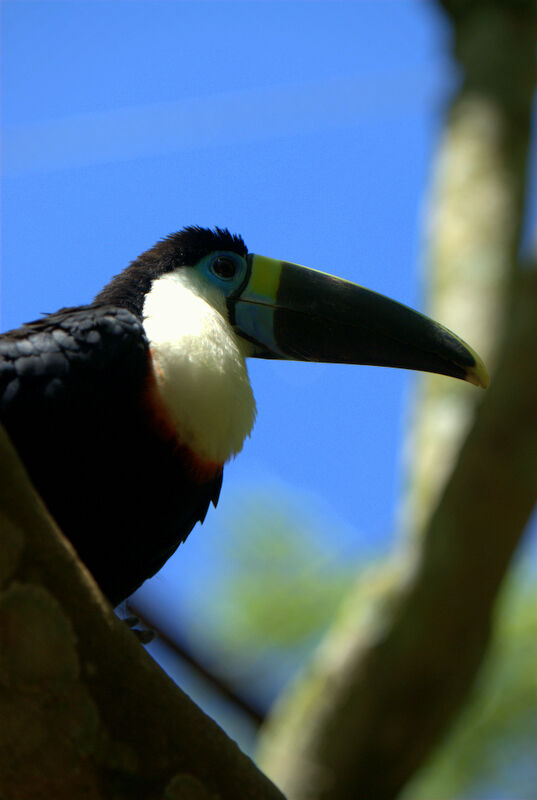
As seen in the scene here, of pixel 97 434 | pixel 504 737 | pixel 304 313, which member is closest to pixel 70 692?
pixel 97 434

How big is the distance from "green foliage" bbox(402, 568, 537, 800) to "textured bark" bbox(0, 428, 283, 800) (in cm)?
640

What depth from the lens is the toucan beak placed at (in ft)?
13.6

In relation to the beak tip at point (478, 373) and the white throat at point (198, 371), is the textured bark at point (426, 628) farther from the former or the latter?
the white throat at point (198, 371)

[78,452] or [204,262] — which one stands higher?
[204,262]

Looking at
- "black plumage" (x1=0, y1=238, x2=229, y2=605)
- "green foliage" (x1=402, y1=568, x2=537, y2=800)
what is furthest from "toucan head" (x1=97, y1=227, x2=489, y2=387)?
"green foliage" (x1=402, y1=568, x2=537, y2=800)

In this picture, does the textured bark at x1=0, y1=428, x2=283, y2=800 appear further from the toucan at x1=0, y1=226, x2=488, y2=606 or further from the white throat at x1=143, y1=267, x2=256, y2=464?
the white throat at x1=143, y1=267, x2=256, y2=464

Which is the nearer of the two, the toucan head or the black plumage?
the black plumage

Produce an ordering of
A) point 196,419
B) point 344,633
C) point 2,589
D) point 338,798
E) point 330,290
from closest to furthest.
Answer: point 2,589 → point 196,419 → point 330,290 → point 338,798 → point 344,633

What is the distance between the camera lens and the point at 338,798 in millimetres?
5020

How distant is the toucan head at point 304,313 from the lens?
163 inches

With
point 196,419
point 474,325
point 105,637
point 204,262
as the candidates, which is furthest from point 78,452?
point 474,325

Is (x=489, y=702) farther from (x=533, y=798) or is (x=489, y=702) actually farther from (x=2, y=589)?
(x=2, y=589)

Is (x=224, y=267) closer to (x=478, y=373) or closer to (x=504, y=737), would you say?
(x=478, y=373)

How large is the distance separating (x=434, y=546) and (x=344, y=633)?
2.35ft
